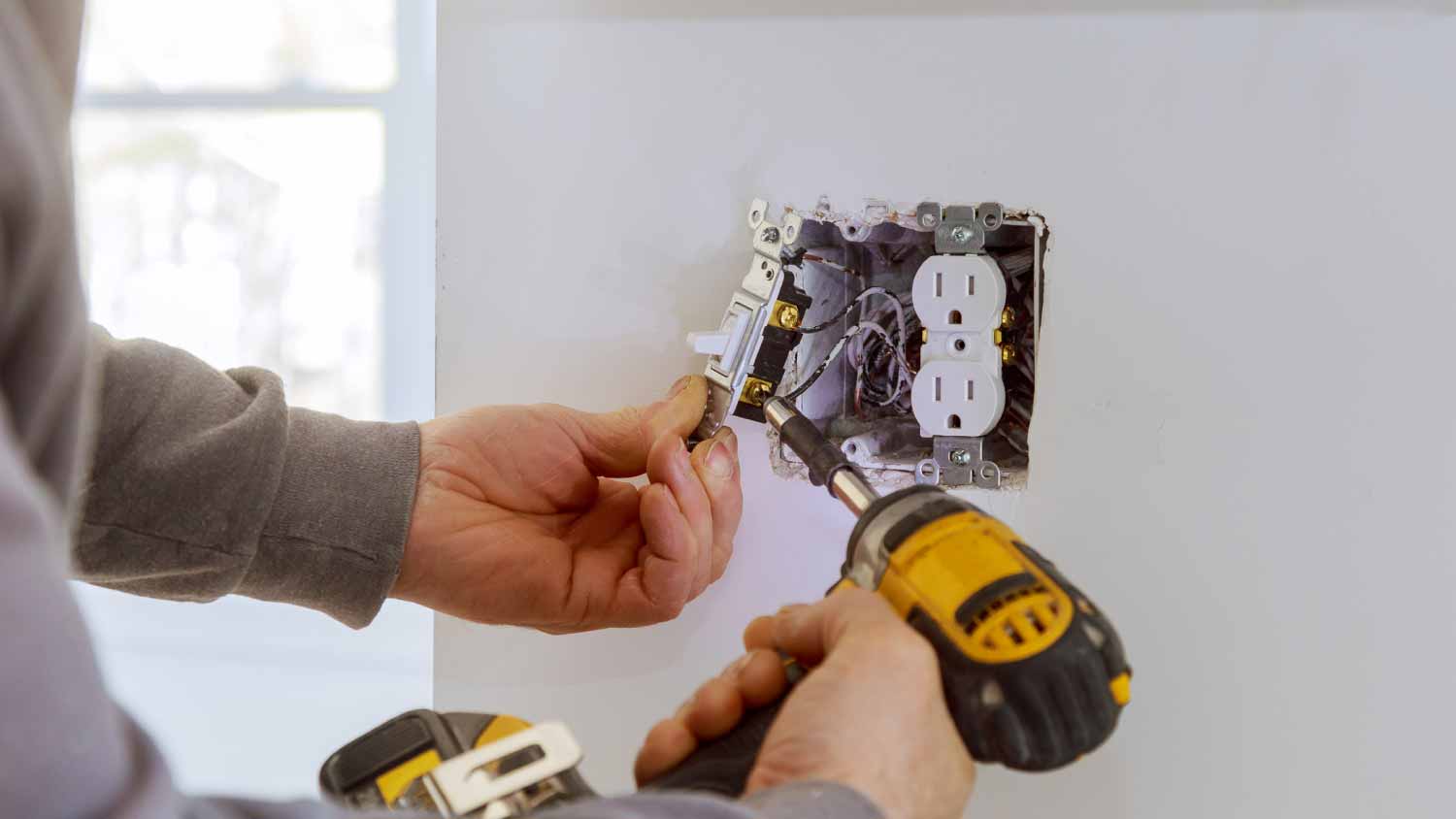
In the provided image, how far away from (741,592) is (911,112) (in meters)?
0.54

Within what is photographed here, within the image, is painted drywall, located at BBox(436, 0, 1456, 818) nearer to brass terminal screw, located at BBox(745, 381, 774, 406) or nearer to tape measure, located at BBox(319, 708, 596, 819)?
brass terminal screw, located at BBox(745, 381, 774, 406)

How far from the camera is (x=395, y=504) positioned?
0.91m

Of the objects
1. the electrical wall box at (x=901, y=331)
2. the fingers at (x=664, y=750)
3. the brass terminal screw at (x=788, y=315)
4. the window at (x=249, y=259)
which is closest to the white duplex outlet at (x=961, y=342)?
the electrical wall box at (x=901, y=331)

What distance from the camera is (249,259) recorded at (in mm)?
1585

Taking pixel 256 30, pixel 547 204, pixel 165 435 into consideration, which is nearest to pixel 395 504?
pixel 165 435

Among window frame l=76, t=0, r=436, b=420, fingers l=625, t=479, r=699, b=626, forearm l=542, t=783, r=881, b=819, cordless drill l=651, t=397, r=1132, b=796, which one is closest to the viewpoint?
forearm l=542, t=783, r=881, b=819

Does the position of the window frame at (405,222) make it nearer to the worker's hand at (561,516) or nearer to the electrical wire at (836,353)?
the worker's hand at (561,516)

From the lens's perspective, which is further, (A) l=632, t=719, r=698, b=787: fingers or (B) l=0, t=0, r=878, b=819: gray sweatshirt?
(A) l=632, t=719, r=698, b=787: fingers

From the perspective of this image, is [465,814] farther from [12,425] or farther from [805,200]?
[805,200]

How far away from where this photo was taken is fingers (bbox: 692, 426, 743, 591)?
0.96m

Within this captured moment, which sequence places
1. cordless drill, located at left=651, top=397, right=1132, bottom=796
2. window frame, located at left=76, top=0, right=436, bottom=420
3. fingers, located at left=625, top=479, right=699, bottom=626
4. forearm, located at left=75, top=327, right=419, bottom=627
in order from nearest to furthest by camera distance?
cordless drill, located at left=651, top=397, right=1132, bottom=796 < forearm, located at left=75, top=327, right=419, bottom=627 < fingers, located at left=625, top=479, right=699, bottom=626 < window frame, located at left=76, top=0, right=436, bottom=420

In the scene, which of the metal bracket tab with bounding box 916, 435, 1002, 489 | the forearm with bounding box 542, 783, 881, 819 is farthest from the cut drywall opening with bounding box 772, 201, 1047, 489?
the forearm with bounding box 542, 783, 881, 819

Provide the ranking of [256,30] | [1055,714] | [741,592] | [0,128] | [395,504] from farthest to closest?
[256,30], [741,592], [395,504], [1055,714], [0,128]

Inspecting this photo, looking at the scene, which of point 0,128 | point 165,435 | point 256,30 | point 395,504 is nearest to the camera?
point 0,128
